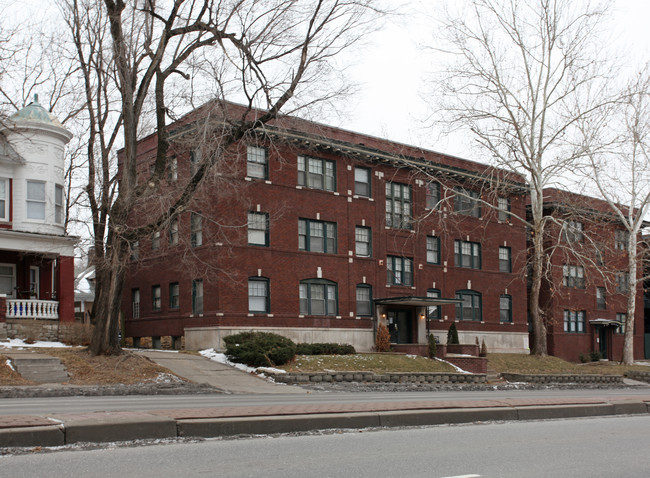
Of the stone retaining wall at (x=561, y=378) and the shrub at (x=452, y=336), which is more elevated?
the shrub at (x=452, y=336)

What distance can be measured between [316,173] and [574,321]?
980 inches

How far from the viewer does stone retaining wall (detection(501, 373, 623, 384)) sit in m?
31.6

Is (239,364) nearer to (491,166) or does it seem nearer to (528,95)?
(491,166)

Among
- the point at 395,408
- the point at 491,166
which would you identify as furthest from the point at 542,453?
the point at 491,166

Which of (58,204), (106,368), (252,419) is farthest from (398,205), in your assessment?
(252,419)

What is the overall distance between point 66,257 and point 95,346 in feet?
30.3

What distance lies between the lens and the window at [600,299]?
5356cm

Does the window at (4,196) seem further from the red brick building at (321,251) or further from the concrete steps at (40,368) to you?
the concrete steps at (40,368)

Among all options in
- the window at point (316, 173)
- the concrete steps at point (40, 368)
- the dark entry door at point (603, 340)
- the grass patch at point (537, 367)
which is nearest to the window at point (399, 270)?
the window at point (316, 173)

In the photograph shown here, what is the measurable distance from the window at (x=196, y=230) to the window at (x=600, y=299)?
32.0 meters

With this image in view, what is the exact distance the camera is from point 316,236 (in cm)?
3603

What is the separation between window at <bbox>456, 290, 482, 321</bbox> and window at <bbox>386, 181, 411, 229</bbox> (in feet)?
19.6

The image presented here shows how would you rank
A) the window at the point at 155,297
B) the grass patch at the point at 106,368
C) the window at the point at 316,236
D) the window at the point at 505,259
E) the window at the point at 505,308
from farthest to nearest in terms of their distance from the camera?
the window at the point at 505,259 → the window at the point at 505,308 → the window at the point at 155,297 → the window at the point at 316,236 → the grass patch at the point at 106,368

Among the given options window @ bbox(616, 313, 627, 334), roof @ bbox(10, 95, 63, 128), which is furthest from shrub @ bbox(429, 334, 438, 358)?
window @ bbox(616, 313, 627, 334)
